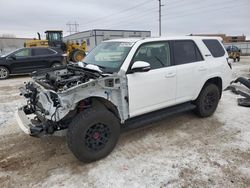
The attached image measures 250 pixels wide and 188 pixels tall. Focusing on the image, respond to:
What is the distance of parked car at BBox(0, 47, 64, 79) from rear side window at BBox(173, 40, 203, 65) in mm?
9178

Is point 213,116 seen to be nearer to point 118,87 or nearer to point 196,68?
point 196,68

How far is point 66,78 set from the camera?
371cm

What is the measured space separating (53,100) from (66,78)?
0.68 meters

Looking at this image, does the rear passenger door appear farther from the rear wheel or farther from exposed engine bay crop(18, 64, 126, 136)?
the rear wheel

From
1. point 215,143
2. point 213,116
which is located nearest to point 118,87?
point 215,143

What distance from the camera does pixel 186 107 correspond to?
4.59m

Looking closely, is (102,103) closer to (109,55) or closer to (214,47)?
(109,55)

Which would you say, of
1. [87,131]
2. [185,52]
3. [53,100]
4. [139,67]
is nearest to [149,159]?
[87,131]

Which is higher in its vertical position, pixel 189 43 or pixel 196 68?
pixel 189 43

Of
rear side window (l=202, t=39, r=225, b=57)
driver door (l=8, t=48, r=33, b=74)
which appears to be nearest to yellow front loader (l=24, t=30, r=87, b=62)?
driver door (l=8, t=48, r=33, b=74)

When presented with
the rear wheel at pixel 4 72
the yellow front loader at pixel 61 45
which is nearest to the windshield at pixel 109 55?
the rear wheel at pixel 4 72

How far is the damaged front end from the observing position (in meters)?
3.01

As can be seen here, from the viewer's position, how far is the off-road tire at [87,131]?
308 cm

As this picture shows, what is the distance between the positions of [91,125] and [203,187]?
172 cm
